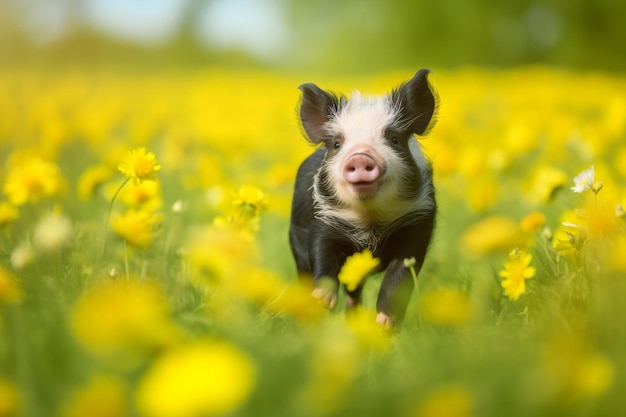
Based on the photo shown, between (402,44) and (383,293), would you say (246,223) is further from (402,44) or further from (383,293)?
(402,44)

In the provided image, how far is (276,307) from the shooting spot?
2.75 m

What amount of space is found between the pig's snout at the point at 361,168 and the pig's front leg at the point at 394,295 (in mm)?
385

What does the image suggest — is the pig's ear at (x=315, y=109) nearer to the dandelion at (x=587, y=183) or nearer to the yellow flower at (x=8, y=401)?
the dandelion at (x=587, y=183)

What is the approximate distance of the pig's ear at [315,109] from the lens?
334 cm

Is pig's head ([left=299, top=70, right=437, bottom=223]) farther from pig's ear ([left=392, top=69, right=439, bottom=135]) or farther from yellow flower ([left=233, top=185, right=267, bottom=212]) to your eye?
yellow flower ([left=233, top=185, right=267, bottom=212])

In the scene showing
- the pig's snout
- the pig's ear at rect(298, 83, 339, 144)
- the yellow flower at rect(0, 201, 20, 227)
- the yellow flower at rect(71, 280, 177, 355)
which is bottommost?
the yellow flower at rect(71, 280, 177, 355)

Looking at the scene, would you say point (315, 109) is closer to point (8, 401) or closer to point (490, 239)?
point (490, 239)

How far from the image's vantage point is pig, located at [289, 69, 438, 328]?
2.95 metres

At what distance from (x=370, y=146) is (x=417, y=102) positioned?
0.42 meters

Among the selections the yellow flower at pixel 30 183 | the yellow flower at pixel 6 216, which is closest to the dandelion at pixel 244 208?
the yellow flower at pixel 30 183

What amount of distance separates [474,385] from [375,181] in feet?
4.68

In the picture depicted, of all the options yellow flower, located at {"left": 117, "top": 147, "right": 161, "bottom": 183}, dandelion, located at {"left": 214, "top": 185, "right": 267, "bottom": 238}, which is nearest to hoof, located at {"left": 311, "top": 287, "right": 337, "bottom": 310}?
dandelion, located at {"left": 214, "top": 185, "right": 267, "bottom": 238}

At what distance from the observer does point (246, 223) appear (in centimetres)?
314

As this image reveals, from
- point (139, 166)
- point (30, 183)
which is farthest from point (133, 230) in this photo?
point (30, 183)
